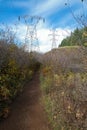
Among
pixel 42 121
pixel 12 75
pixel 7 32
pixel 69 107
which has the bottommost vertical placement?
pixel 42 121

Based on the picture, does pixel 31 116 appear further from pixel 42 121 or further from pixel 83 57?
pixel 83 57

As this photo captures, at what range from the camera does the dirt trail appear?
10.1m

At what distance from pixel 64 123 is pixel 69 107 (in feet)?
1.59

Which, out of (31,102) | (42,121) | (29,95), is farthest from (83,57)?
(29,95)

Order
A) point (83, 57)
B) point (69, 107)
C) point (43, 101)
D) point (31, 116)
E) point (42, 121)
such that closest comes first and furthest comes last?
point (83, 57) → point (69, 107) → point (42, 121) → point (31, 116) → point (43, 101)

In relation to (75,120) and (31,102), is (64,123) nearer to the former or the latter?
(75,120)

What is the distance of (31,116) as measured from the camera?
36.9 ft

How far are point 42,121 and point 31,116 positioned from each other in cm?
82

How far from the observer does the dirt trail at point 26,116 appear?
10119mm

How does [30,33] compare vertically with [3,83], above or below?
above

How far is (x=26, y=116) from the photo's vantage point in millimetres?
11227

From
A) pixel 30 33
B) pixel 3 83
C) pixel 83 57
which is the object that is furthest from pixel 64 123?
pixel 30 33

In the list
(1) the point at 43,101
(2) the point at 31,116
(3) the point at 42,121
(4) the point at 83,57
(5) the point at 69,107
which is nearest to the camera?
(4) the point at 83,57

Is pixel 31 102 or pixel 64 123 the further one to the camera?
pixel 31 102
